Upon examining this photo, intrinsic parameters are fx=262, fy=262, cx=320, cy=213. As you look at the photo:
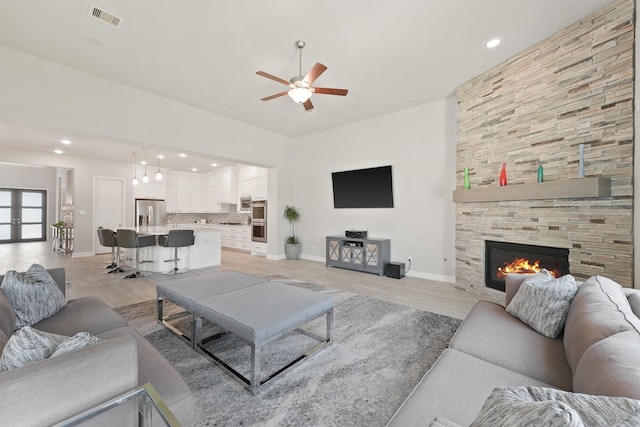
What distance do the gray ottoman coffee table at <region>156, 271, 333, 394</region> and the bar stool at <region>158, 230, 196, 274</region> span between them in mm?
2398

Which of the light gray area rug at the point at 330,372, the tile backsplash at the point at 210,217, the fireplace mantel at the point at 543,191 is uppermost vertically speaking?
the fireplace mantel at the point at 543,191

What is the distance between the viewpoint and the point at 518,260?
3.42 meters

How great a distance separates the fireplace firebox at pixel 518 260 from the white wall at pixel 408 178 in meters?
0.79

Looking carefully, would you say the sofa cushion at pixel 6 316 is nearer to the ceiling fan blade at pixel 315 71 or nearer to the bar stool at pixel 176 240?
the ceiling fan blade at pixel 315 71

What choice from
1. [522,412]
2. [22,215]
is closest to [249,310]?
[522,412]

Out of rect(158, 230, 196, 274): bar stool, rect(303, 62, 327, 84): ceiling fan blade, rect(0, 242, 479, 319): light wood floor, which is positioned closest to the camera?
rect(303, 62, 327, 84): ceiling fan blade

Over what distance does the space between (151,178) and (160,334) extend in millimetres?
7461

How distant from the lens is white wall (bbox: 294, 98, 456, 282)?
14.9 ft

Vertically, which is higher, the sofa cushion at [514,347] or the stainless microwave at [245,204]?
the stainless microwave at [245,204]

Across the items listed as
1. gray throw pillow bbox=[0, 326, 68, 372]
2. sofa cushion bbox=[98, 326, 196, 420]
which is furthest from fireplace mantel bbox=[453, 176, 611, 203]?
gray throw pillow bbox=[0, 326, 68, 372]

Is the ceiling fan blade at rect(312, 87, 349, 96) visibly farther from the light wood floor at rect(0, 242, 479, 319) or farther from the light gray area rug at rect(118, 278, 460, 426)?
the light wood floor at rect(0, 242, 479, 319)

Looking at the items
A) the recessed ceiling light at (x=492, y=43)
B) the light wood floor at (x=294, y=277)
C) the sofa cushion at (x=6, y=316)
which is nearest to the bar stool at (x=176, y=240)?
the light wood floor at (x=294, y=277)

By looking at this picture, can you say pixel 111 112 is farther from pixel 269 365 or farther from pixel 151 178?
pixel 151 178

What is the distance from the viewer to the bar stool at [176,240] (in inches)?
193
